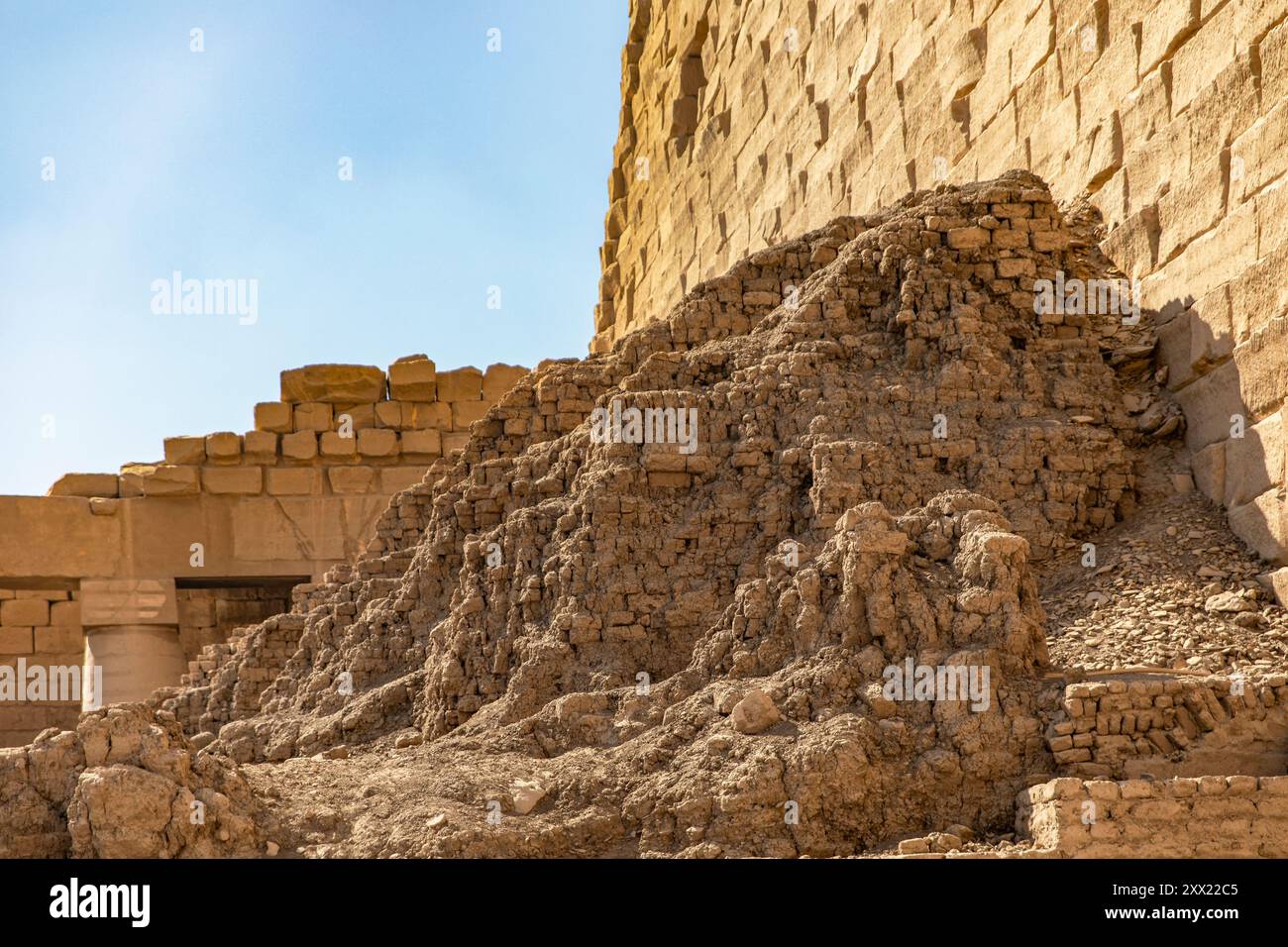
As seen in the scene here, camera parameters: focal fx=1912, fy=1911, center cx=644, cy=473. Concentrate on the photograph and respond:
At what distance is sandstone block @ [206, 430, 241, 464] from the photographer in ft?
60.3

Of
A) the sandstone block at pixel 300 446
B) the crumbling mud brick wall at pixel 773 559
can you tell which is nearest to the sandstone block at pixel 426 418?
the sandstone block at pixel 300 446

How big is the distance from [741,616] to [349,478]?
34.1 feet

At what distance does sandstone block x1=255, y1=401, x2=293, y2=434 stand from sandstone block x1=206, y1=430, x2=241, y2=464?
317 mm

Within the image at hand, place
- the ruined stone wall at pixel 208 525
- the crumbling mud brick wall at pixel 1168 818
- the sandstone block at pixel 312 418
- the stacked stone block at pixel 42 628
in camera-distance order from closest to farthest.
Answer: the crumbling mud brick wall at pixel 1168 818, the ruined stone wall at pixel 208 525, the stacked stone block at pixel 42 628, the sandstone block at pixel 312 418


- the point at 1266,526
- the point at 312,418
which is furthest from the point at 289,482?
the point at 1266,526

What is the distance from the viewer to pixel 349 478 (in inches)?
735

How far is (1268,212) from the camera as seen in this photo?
927 centimetres

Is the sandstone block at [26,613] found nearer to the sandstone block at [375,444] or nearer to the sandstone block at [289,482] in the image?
the sandstone block at [289,482]

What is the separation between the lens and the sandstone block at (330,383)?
18.8 m

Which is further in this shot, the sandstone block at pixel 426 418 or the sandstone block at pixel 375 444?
the sandstone block at pixel 426 418

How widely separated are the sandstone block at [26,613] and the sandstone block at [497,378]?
4.76 metres

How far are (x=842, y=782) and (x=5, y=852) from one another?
336 cm

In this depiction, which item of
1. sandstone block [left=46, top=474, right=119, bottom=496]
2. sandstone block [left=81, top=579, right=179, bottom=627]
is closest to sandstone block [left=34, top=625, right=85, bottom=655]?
sandstone block [left=81, top=579, right=179, bottom=627]

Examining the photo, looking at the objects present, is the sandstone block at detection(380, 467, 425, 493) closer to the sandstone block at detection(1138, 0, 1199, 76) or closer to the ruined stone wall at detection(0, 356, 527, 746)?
the ruined stone wall at detection(0, 356, 527, 746)
